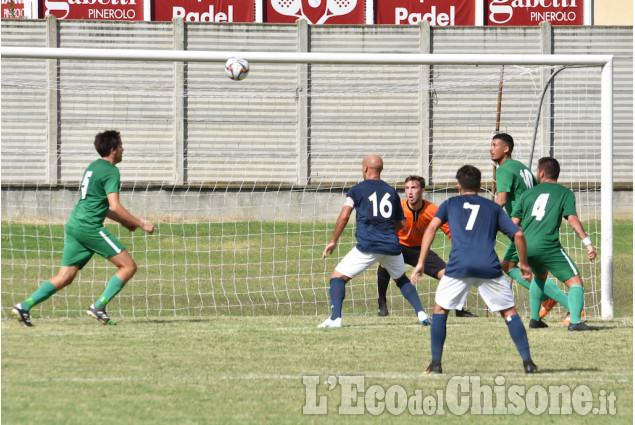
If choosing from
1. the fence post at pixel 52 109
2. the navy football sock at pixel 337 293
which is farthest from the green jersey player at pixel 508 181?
the fence post at pixel 52 109

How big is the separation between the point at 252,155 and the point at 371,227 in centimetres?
1265

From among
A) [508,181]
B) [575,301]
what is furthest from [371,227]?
[575,301]

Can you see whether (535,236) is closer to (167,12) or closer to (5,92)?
(5,92)

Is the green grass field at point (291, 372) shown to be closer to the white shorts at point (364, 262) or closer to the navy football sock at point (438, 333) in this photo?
the navy football sock at point (438, 333)

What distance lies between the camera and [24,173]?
2003cm

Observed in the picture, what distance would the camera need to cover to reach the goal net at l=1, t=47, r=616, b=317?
50.1 feet

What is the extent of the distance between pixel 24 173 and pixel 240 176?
474 centimetres

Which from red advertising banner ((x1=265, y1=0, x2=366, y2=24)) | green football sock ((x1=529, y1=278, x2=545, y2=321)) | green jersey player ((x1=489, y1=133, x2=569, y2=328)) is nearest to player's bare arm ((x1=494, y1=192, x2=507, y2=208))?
green jersey player ((x1=489, y1=133, x2=569, y2=328))

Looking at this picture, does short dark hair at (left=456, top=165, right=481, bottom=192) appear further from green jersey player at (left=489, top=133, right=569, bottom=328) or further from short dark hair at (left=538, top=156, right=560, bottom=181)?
green jersey player at (left=489, top=133, right=569, bottom=328)

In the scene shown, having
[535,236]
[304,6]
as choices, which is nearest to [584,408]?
[535,236]

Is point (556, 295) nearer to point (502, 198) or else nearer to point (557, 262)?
point (557, 262)

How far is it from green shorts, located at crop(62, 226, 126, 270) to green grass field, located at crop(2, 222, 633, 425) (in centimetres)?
71

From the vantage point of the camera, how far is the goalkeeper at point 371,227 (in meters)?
9.07

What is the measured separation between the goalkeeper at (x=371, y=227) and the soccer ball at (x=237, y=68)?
6.23 ft
